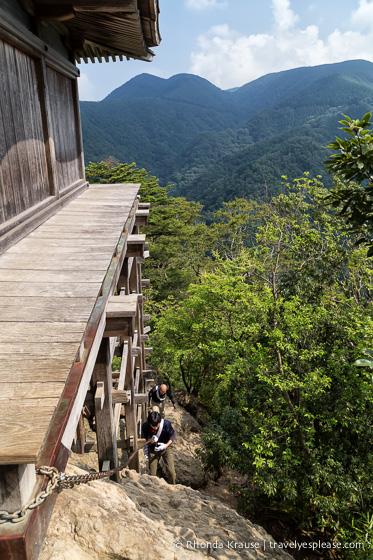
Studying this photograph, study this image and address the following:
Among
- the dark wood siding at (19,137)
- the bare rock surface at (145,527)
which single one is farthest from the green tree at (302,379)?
the dark wood siding at (19,137)

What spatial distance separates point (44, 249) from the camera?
10.7 ft

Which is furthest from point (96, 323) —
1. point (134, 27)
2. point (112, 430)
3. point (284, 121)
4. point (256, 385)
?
point (284, 121)

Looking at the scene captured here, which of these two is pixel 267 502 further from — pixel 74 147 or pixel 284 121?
pixel 284 121

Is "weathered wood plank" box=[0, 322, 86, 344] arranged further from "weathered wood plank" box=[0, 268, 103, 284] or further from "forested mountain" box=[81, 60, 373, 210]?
"forested mountain" box=[81, 60, 373, 210]

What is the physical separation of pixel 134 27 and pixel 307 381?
19.9 ft

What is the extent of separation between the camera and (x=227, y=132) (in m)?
124

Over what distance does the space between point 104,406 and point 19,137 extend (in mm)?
2610

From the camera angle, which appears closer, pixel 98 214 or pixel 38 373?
pixel 38 373

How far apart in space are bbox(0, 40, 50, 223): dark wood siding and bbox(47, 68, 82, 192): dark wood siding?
557 millimetres

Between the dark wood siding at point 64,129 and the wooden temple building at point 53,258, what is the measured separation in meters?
0.02

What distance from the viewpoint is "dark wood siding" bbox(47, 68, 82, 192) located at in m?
4.77

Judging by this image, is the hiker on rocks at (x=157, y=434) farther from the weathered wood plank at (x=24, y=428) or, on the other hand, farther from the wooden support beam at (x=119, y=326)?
the weathered wood plank at (x=24, y=428)

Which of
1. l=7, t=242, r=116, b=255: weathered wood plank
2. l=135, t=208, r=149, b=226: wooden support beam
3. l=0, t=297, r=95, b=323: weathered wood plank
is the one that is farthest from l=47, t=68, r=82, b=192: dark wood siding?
l=0, t=297, r=95, b=323: weathered wood plank

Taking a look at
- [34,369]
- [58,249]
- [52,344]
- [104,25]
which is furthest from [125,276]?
[34,369]
